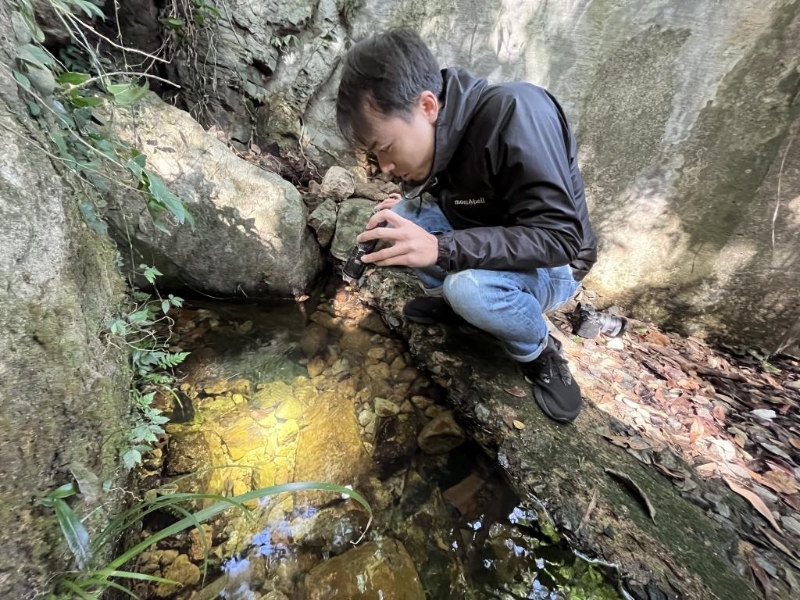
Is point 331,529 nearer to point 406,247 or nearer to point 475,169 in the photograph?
point 406,247

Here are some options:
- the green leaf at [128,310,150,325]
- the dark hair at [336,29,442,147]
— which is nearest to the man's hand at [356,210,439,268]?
the dark hair at [336,29,442,147]

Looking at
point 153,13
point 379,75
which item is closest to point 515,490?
point 379,75

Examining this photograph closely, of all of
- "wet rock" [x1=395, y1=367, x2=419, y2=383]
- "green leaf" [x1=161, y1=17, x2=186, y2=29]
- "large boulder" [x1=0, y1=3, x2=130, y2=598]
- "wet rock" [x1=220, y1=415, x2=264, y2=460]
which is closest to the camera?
"large boulder" [x1=0, y1=3, x2=130, y2=598]

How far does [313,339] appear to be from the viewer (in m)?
2.15

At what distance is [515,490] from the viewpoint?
1498 mm

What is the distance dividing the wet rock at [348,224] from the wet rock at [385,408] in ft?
3.41

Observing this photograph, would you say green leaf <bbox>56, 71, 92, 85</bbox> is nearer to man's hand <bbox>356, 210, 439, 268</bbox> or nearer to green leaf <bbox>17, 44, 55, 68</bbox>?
green leaf <bbox>17, 44, 55, 68</bbox>

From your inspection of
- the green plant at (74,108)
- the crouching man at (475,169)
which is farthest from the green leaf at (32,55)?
the crouching man at (475,169)

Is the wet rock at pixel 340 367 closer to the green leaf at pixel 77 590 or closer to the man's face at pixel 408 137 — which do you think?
the man's face at pixel 408 137

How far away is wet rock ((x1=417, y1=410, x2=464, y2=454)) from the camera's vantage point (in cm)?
166

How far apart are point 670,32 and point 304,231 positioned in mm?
2281

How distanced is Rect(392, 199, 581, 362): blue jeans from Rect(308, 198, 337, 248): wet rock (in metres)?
0.98

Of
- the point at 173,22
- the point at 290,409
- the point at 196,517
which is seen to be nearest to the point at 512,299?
the point at 290,409

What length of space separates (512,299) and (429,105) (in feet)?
2.53
